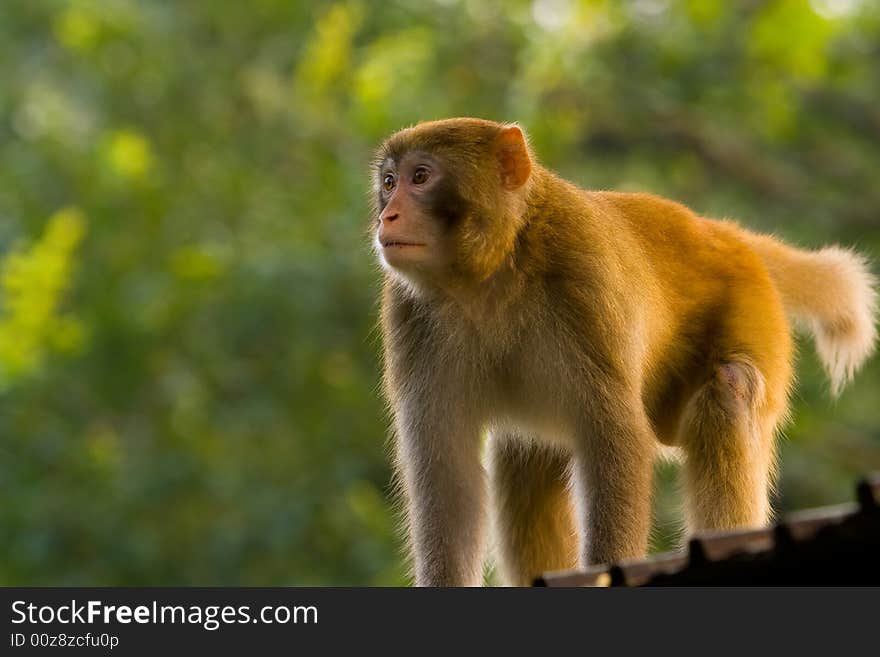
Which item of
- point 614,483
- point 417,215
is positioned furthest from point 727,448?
point 417,215

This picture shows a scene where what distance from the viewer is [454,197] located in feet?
18.2

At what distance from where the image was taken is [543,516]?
20.5 ft

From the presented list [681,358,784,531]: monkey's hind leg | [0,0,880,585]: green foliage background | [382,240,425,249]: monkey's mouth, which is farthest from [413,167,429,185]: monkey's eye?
[0,0,880,585]: green foliage background

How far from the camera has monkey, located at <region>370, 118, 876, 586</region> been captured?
5.50 m

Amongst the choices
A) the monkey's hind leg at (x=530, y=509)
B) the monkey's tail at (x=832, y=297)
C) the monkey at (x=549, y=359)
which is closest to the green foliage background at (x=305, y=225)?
the monkey's tail at (x=832, y=297)

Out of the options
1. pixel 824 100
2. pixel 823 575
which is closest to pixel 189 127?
pixel 824 100

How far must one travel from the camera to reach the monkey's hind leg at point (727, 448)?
19.0 ft

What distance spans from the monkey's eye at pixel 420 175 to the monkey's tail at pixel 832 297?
205 centimetres

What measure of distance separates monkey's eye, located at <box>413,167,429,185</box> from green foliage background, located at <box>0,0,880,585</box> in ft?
23.0

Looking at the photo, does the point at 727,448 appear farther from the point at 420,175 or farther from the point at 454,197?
the point at 420,175

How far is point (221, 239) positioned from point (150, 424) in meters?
2.01

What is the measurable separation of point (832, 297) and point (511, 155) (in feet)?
7.29

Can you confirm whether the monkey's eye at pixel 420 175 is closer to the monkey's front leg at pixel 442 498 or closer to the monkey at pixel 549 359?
the monkey at pixel 549 359

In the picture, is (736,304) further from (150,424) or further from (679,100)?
(150,424)
